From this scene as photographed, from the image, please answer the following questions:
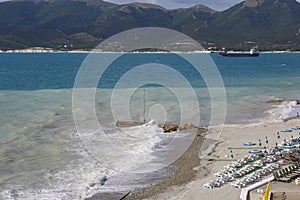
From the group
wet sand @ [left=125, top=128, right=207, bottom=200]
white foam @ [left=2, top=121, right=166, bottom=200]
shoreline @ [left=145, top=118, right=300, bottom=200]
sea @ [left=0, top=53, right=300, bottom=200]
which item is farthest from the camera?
sea @ [left=0, top=53, right=300, bottom=200]

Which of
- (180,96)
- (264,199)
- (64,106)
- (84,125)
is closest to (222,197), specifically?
(264,199)

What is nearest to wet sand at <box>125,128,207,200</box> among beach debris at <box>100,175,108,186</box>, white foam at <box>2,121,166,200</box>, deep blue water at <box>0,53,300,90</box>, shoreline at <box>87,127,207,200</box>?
shoreline at <box>87,127,207,200</box>

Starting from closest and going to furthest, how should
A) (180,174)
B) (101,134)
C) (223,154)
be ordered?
(180,174)
(223,154)
(101,134)

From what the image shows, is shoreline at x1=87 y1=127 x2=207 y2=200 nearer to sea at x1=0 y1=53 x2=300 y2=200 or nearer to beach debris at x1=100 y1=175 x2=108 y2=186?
sea at x1=0 y1=53 x2=300 y2=200

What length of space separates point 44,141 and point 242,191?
13.8 meters

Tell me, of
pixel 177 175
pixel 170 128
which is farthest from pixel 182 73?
pixel 177 175

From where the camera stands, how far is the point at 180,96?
44.9m

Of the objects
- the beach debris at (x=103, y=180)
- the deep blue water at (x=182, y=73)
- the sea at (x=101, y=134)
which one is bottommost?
the beach debris at (x=103, y=180)

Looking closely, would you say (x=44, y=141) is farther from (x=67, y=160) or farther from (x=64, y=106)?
(x=64, y=106)

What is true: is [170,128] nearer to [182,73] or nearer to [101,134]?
[101,134]

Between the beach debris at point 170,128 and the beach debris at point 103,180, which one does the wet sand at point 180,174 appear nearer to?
the beach debris at point 103,180

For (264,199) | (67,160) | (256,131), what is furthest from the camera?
(256,131)

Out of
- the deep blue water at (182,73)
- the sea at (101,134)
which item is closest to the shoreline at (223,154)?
the sea at (101,134)

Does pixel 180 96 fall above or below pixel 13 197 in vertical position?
above
